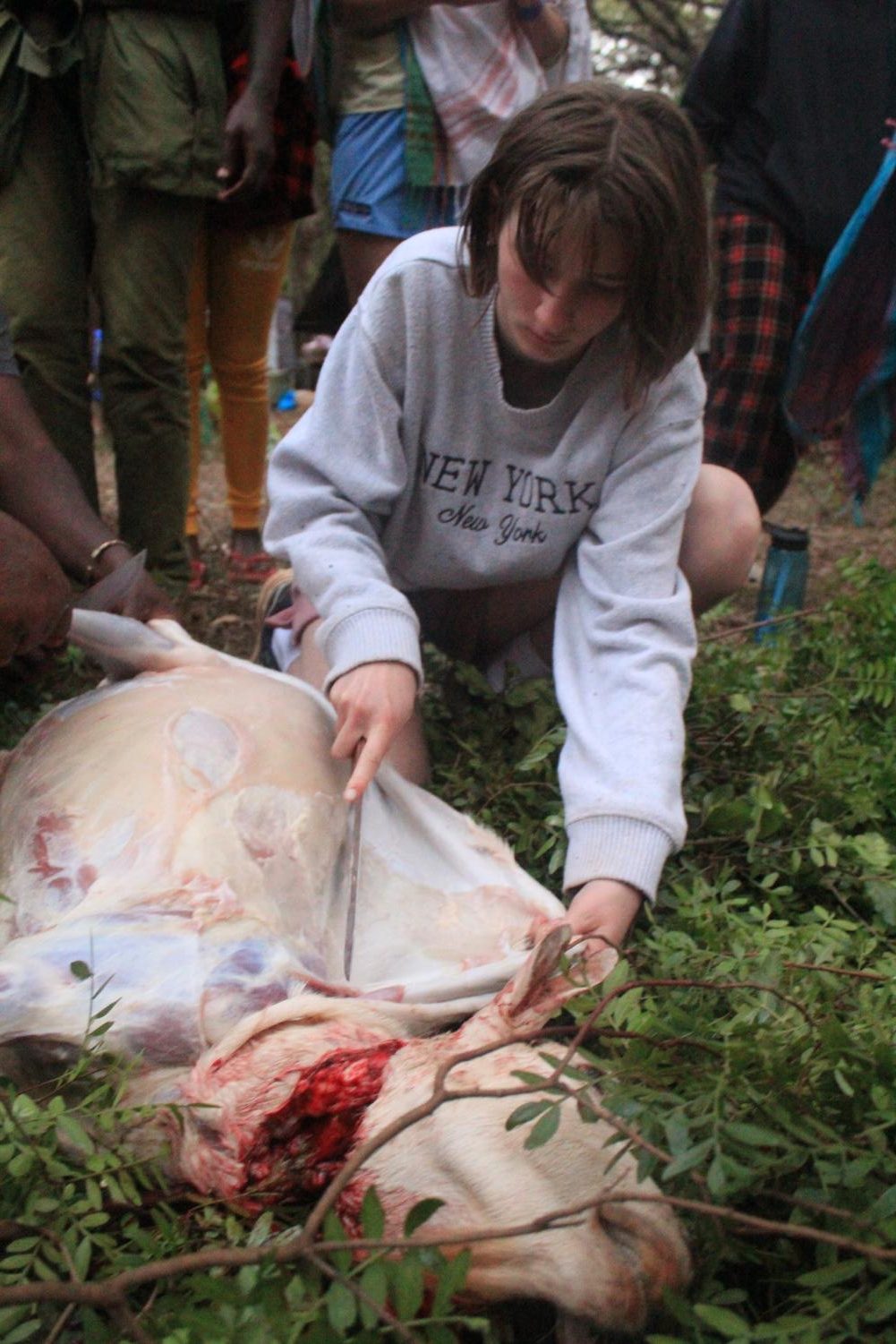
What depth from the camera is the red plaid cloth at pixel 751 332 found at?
11.9 ft

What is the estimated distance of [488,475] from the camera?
2.34 metres

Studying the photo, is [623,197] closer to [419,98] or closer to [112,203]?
[419,98]

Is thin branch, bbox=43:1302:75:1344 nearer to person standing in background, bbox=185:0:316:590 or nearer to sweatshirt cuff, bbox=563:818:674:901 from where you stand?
sweatshirt cuff, bbox=563:818:674:901

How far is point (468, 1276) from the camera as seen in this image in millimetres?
1202

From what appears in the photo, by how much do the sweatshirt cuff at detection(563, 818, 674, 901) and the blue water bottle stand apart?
6.45 ft

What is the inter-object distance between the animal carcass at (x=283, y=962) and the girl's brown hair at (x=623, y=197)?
805 mm

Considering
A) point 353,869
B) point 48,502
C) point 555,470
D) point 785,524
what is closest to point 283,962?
point 353,869

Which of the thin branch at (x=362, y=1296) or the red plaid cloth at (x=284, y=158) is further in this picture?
the red plaid cloth at (x=284, y=158)

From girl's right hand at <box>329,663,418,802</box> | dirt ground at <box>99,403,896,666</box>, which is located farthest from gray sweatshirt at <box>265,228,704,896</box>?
dirt ground at <box>99,403,896,666</box>

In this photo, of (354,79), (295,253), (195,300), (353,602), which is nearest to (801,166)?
(354,79)

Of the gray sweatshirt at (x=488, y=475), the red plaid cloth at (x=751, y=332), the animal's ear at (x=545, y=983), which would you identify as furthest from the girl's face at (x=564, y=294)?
the red plaid cloth at (x=751, y=332)

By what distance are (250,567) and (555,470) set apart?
2075mm

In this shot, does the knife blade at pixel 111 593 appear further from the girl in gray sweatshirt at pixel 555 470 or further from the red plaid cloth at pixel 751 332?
the red plaid cloth at pixel 751 332

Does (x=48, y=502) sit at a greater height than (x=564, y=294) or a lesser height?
lesser
